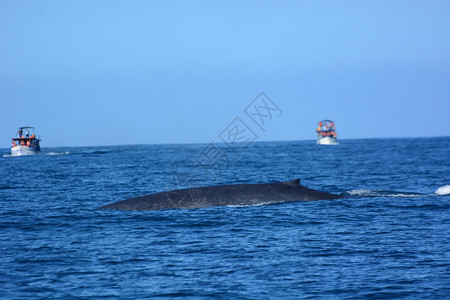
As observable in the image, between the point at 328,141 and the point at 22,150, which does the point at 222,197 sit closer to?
the point at 22,150

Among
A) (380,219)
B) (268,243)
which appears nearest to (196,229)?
(268,243)

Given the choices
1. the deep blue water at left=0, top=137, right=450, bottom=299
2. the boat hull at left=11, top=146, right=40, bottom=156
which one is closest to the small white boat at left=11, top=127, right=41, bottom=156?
the boat hull at left=11, top=146, right=40, bottom=156

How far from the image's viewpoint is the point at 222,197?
827 inches

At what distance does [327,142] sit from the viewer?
542 ft

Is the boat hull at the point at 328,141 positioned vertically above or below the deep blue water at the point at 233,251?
above

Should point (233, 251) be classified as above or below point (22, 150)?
below

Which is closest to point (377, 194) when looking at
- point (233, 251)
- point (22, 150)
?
point (233, 251)

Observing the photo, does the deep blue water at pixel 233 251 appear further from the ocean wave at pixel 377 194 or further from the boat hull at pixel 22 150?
the boat hull at pixel 22 150

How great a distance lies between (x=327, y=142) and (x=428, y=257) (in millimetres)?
154444

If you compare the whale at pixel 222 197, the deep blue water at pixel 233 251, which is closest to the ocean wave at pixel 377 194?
the deep blue water at pixel 233 251

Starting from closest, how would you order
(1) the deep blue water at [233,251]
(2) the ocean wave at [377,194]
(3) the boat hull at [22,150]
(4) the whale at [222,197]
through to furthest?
(1) the deep blue water at [233,251] → (4) the whale at [222,197] → (2) the ocean wave at [377,194] → (3) the boat hull at [22,150]

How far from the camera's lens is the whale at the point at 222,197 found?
20.7m

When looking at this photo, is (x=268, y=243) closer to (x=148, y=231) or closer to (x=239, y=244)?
(x=239, y=244)

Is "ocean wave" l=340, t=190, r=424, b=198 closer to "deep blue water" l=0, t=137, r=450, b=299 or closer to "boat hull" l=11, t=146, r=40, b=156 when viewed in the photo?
"deep blue water" l=0, t=137, r=450, b=299
